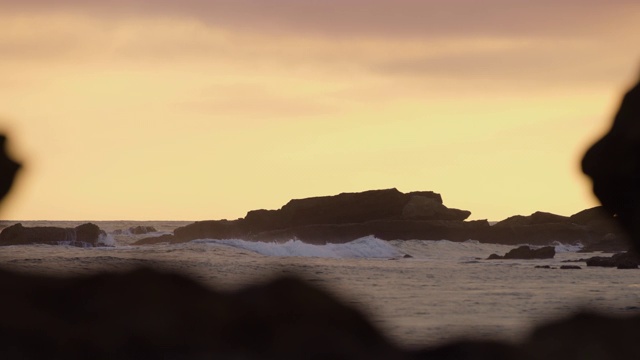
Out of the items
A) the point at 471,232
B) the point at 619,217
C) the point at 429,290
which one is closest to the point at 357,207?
the point at 471,232

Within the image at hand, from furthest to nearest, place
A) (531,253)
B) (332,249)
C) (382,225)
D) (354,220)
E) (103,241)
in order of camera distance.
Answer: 1. (354,220)
2. (382,225)
3. (103,241)
4. (332,249)
5. (531,253)

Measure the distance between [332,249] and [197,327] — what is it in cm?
5781

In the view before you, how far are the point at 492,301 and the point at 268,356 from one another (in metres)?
15.1

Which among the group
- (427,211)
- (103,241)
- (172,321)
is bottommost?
(172,321)

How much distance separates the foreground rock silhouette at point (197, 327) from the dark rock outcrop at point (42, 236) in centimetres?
4895

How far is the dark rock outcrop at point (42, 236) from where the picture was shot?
57844 millimetres

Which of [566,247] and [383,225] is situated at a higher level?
[383,225]

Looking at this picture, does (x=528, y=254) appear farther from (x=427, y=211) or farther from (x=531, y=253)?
(x=427, y=211)

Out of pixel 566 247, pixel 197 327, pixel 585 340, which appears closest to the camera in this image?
pixel 197 327

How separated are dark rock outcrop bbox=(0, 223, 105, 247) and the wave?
10.1 metres

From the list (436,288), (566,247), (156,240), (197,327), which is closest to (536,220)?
(566,247)

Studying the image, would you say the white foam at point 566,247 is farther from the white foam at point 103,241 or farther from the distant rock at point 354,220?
the white foam at point 103,241

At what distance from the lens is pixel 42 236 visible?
59.6 m

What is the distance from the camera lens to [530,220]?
305 ft
